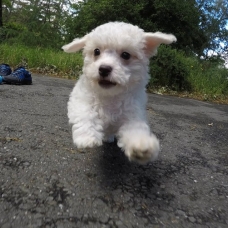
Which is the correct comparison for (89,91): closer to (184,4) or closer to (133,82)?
(133,82)

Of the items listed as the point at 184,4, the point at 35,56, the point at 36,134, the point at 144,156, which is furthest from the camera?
the point at 184,4

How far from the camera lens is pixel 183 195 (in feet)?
7.36

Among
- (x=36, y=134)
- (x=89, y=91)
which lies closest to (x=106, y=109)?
(x=89, y=91)

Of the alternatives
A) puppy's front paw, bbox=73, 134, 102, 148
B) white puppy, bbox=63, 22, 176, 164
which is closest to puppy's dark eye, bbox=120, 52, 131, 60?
white puppy, bbox=63, 22, 176, 164

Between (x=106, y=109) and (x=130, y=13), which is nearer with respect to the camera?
(x=106, y=109)

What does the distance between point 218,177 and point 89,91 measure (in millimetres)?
1460

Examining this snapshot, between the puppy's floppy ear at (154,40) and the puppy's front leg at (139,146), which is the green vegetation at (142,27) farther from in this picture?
the puppy's front leg at (139,146)

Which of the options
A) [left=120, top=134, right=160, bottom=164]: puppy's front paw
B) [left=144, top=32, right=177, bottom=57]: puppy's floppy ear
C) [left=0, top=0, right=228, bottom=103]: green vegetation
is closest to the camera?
[left=120, top=134, right=160, bottom=164]: puppy's front paw

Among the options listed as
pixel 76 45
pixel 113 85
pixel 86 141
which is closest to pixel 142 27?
pixel 76 45

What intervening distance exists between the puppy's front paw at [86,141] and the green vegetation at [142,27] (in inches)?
291

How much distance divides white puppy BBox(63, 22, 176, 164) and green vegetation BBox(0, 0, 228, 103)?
22.0ft

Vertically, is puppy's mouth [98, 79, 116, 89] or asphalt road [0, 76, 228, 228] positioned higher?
puppy's mouth [98, 79, 116, 89]

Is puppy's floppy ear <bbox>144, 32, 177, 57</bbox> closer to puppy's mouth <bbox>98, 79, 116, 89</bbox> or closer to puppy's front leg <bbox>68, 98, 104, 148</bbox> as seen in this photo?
puppy's mouth <bbox>98, 79, 116, 89</bbox>

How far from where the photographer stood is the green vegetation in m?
9.86
